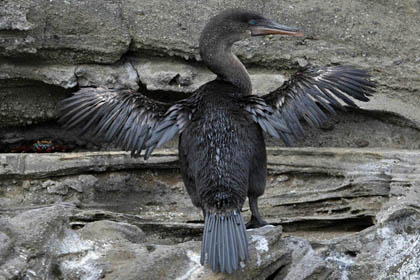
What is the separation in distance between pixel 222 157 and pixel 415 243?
1.19 metres

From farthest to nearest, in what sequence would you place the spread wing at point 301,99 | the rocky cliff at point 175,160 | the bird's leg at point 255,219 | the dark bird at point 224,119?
1. the bird's leg at point 255,219
2. the spread wing at point 301,99
3. the dark bird at point 224,119
4. the rocky cliff at point 175,160

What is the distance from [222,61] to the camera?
498 centimetres

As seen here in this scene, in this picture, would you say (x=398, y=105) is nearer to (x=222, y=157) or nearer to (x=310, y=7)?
(x=310, y=7)

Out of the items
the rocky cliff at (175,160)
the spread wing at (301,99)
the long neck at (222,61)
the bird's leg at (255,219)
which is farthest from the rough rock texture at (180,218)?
the long neck at (222,61)

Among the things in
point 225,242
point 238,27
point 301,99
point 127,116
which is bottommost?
point 225,242

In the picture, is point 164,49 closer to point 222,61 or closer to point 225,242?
point 222,61

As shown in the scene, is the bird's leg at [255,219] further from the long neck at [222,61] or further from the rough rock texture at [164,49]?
the rough rock texture at [164,49]

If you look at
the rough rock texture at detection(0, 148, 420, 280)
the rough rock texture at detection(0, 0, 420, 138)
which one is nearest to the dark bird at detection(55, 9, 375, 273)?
the rough rock texture at detection(0, 148, 420, 280)

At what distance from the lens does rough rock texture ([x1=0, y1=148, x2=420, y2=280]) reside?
12.8 feet

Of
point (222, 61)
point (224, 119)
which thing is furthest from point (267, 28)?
point (224, 119)

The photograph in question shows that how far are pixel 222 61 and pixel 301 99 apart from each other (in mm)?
618

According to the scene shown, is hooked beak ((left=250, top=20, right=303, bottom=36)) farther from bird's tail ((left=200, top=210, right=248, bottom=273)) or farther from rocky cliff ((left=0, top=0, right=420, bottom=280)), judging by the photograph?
bird's tail ((left=200, top=210, right=248, bottom=273))

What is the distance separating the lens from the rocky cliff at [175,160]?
4.02m

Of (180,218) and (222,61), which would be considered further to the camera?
(180,218)
